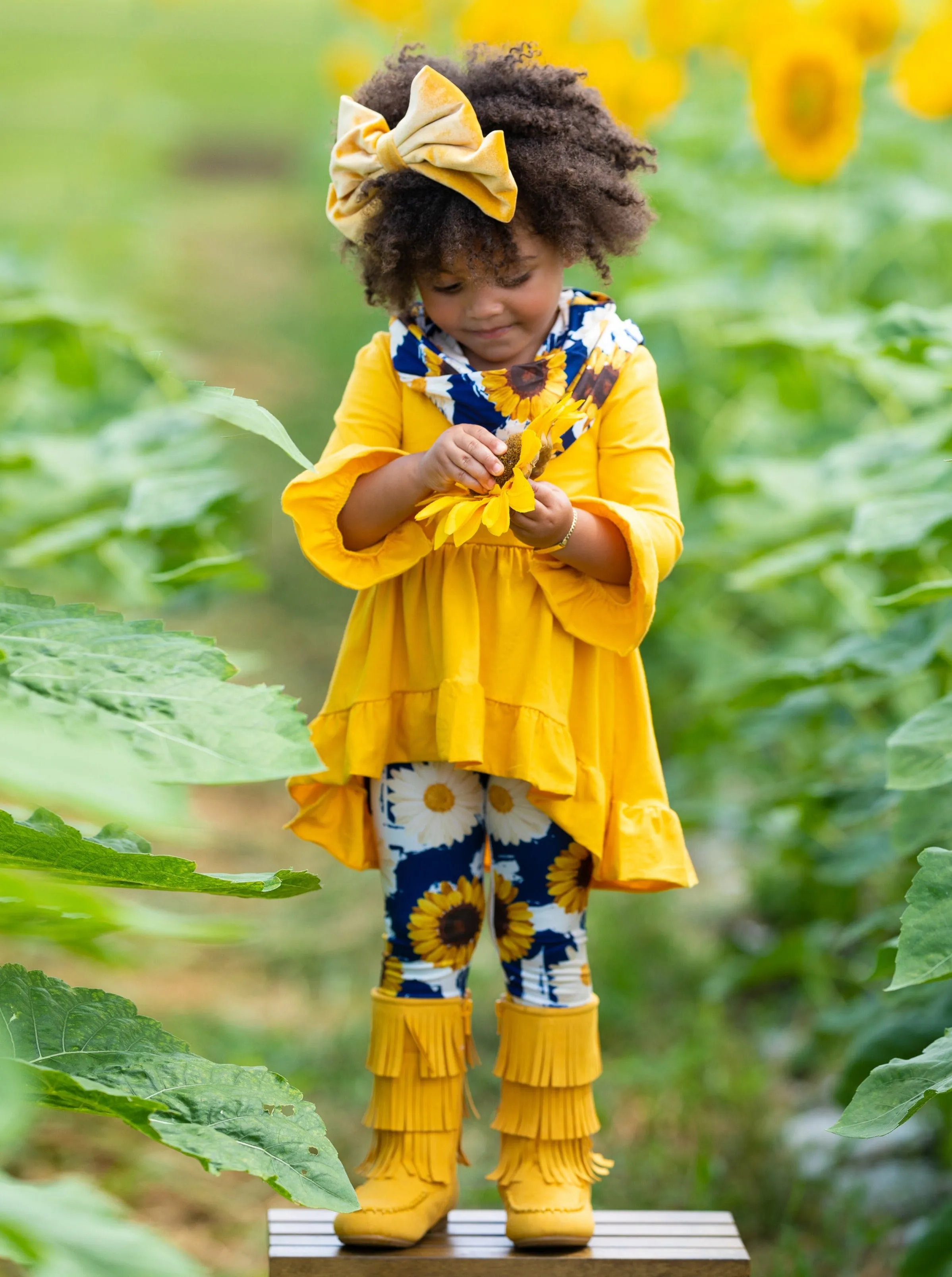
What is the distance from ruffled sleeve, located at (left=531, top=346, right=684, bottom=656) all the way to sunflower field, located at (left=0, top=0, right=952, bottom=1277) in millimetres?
290

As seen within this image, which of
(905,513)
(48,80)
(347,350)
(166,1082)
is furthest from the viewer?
(48,80)

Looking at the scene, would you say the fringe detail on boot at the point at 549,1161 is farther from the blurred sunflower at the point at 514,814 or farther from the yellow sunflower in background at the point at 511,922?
the blurred sunflower at the point at 514,814

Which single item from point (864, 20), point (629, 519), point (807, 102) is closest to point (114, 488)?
point (629, 519)

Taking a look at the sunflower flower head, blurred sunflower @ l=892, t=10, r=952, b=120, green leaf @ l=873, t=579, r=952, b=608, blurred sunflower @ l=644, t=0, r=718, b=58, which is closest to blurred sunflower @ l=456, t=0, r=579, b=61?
blurred sunflower @ l=644, t=0, r=718, b=58

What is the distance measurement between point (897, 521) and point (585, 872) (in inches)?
22.9

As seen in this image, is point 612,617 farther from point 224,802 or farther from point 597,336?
point 224,802

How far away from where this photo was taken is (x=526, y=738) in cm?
159

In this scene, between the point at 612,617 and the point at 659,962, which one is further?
the point at 659,962

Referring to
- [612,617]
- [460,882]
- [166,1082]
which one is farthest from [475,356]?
[166,1082]

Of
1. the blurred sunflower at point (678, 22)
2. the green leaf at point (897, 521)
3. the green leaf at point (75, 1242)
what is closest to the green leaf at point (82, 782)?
the green leaf at point (75, 1242)

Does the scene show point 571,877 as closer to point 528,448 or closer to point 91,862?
point 528,448

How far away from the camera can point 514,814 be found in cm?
168

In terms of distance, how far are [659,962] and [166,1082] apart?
78.9 inches

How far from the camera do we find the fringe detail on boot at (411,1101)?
1.70m
